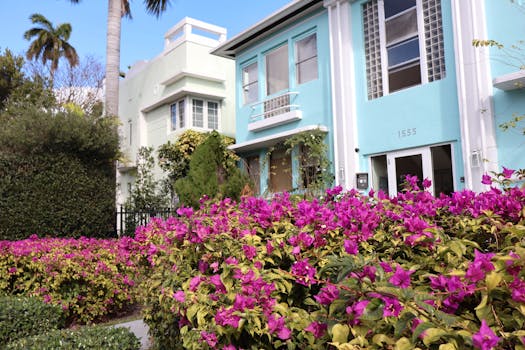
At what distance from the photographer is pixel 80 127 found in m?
10.1

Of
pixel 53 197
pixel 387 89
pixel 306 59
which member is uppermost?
pixel 306 59

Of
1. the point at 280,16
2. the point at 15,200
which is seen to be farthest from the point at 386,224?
the point at 280,16

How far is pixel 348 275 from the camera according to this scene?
6.08 ft

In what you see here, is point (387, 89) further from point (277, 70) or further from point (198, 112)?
point (198, 112)

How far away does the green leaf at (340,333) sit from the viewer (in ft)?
5.46

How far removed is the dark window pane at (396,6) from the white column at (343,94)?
41.9 inches

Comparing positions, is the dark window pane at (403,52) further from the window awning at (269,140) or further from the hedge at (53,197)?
the hedge at (53,197)

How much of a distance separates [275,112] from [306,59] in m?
1.89

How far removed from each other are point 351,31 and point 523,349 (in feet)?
36.5

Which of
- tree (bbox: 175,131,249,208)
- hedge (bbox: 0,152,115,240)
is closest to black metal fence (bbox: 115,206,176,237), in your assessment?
hedge (bbox: 0,152,115,240)

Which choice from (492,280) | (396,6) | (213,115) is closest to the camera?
(492,280)

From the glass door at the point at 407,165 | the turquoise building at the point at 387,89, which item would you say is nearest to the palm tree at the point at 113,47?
the turquoise building at the point at 387,89

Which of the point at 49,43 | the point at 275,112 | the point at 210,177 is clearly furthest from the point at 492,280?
the point at 49,43

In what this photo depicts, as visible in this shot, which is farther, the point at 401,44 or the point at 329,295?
the point at 401,44
